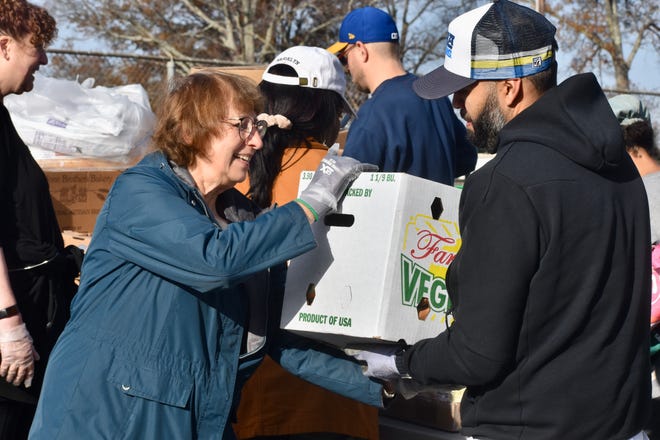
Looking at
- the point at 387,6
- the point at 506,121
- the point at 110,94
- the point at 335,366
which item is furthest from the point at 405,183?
the point at 387,6

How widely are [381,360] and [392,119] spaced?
3.97ft

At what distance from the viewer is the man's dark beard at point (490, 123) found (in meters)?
2.03

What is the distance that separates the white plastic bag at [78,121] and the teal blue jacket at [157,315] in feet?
8.08

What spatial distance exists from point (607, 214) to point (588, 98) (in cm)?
28

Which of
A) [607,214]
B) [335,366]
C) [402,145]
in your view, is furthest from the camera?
[402,145]

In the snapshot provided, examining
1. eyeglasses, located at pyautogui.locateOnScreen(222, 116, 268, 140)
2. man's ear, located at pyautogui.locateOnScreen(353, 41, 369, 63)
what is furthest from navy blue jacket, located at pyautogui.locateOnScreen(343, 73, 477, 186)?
eyeglasses, located at pyautogui.locateOnScreen(222, 116, 268, 140)

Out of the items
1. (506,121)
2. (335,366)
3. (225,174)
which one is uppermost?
(506,121)

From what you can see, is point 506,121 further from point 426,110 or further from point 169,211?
point 426,110

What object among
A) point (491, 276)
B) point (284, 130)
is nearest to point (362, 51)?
point (284, 130)

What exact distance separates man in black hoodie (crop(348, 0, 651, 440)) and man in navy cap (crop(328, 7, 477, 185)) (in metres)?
1.16

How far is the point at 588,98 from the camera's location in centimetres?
196

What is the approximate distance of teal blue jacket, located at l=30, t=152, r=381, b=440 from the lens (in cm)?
210

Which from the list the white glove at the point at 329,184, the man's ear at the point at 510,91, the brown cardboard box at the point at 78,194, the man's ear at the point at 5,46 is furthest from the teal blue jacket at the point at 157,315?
the brown cardboard box at the point at 78,194

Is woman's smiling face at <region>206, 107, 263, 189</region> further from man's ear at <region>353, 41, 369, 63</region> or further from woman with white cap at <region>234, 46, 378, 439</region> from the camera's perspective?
man's ear at <region>353, 41, 369, 63</region>
